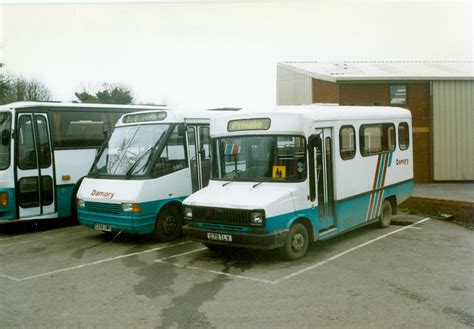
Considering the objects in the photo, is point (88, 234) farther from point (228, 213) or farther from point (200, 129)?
point (228, 213)

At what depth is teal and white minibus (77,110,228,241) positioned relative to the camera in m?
10.5

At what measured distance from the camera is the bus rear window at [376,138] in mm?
11031

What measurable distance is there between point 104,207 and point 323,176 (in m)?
4.55

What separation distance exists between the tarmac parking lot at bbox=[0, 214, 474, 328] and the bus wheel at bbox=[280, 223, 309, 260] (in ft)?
0.69

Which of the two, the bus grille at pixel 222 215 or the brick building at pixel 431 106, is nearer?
the bus grille at pixel 222 215

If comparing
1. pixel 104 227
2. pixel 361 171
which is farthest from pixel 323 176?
pixel 104 227

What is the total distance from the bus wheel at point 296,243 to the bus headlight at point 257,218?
0.69m

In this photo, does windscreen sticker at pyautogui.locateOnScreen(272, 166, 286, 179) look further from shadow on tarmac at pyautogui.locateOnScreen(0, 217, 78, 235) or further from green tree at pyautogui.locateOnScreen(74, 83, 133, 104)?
green tree at pyautogui.locateOnScreen(74, 83, 133, 104)

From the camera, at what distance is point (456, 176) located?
21219 mm

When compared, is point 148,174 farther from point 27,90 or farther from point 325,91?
point 27,90

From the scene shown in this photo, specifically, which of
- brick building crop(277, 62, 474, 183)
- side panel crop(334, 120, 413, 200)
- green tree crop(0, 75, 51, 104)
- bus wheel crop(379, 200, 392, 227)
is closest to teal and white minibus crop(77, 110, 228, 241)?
side panel crop(334, 120, 413, 200)

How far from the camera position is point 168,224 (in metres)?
11.1

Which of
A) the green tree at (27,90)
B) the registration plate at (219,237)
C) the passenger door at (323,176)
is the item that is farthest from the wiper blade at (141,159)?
the green tree at (27,90)

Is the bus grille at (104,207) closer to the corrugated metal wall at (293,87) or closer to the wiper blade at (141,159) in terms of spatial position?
the wiper blade at (141,159)
